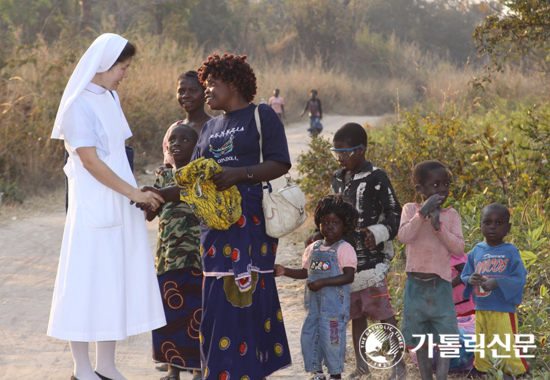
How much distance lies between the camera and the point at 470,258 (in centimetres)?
362

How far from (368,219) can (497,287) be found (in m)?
0.86

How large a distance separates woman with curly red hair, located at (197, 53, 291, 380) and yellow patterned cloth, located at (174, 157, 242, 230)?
0.11m

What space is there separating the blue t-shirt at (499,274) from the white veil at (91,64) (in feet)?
8.02

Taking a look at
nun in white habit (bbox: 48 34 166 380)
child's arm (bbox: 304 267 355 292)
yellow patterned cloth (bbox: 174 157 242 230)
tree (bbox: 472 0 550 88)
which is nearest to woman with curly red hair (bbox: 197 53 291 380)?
yellow patterned cloth (bbox: 174 157 242 230)

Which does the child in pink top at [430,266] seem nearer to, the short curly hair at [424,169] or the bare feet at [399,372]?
the short curly hair at [424,169]

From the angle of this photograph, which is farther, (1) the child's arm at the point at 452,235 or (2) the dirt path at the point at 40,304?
(2) the dirt path at the point at 40,304

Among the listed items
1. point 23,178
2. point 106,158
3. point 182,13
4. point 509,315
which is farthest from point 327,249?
point 182,13

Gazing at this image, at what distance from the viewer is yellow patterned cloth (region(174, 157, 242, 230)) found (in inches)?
119

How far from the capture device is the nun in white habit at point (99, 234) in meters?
3.14

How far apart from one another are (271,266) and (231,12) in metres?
32.6

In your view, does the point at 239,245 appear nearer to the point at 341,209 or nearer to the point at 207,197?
the point at 207,197

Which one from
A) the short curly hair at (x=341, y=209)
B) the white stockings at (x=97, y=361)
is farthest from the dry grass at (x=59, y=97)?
the white stockings at (x=97, y=361)

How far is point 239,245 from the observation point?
10.4ft

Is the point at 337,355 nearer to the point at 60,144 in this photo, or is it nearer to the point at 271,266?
the point at 271,266
